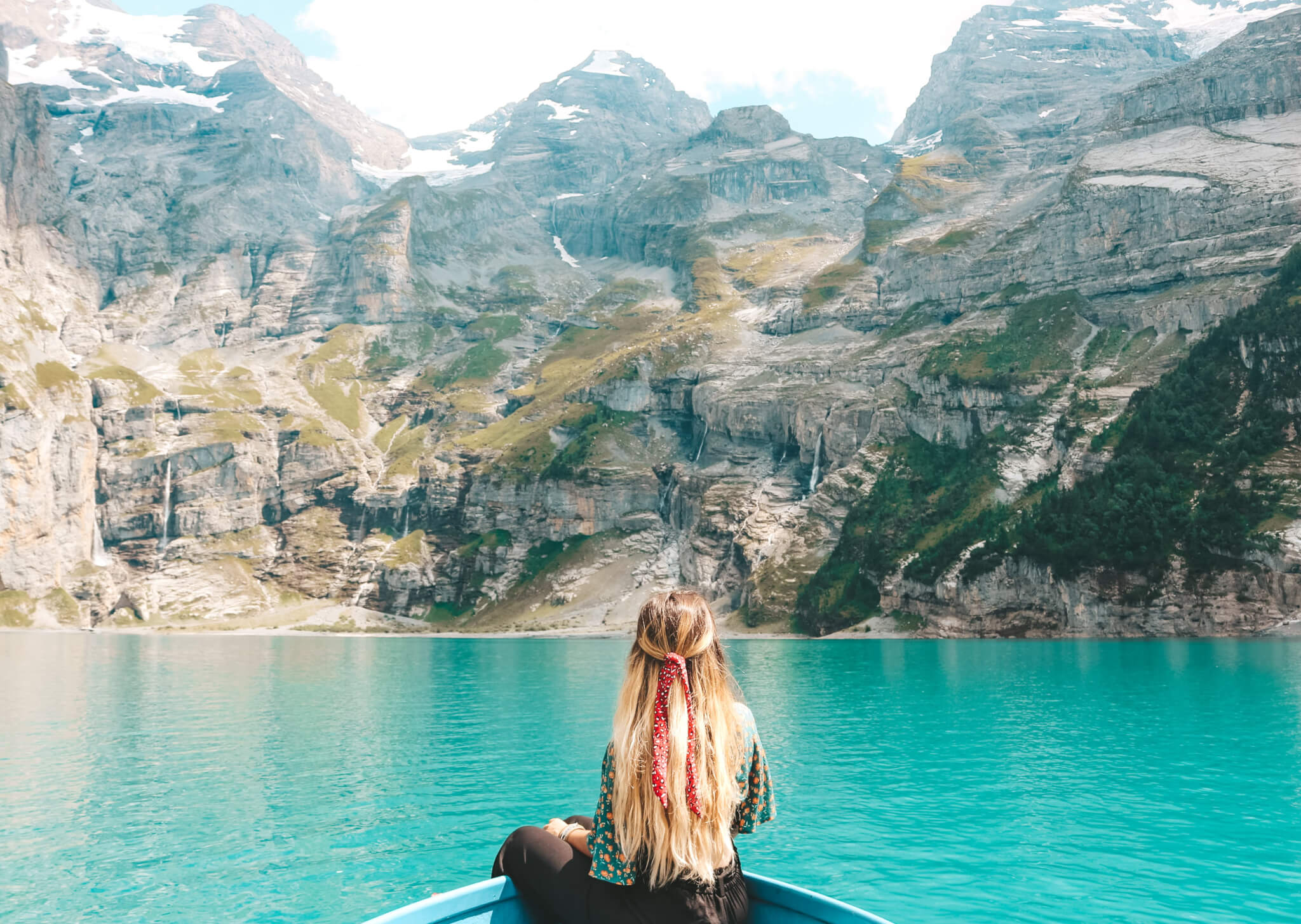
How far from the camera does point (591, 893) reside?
7.41 meters

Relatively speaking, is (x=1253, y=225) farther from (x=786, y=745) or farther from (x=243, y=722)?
(x=243, y=722)

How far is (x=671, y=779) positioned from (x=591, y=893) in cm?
147

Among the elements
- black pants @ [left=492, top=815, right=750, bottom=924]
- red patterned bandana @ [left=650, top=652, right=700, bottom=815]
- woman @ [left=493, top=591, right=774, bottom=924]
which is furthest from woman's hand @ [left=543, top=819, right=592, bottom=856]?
red patterned bandana @ [left=650, top=652, right=700, bottom=815]

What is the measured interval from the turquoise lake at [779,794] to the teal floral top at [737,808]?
48.6 ft

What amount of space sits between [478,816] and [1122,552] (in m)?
139

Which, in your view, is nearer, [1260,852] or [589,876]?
[589,876]

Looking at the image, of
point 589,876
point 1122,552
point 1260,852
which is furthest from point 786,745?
point 1122,552

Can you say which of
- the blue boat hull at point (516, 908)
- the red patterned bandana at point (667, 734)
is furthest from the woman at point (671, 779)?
the blue boat hull at point (516, 908)

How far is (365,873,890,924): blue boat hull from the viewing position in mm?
7820

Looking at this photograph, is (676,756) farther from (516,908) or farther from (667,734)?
(516,908)

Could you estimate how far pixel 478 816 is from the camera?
2973 cm

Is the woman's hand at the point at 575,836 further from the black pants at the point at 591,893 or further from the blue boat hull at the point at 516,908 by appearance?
the blue boat hull at the point at 516,908

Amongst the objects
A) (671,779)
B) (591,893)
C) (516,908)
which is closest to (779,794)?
(516,908)

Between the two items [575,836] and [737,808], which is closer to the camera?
[737,808]
